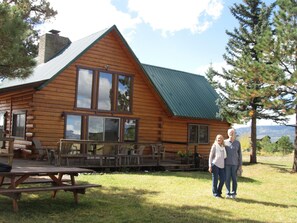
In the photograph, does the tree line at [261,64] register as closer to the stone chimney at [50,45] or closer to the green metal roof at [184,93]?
the green metal roof at [184,93]

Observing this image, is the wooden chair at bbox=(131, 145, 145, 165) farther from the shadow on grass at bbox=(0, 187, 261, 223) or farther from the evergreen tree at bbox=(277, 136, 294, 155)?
the evergreen tree at bbox=(277, 136, 294, 155)

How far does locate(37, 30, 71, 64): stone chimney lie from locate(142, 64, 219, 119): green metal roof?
17.3 feet

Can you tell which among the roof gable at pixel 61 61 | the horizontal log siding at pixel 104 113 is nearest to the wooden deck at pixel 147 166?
the horizontal log siding at pixel 104 113

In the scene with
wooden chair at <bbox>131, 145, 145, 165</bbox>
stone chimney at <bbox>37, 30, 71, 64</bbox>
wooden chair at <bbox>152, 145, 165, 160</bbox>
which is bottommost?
wooden chair at <bbox>131, 145, 145, 165</bbox>

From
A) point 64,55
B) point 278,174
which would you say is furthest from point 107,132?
point 278,174

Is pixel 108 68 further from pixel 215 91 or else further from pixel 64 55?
pixel 215 91

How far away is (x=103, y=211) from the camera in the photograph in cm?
807

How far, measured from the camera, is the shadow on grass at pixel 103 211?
732cm

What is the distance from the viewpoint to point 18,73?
1099cm

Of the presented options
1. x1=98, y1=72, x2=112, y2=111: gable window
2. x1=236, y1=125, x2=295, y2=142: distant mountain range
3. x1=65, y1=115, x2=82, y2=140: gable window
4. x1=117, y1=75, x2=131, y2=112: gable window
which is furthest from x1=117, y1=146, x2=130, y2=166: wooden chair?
x1=236, y1=125, x2=295, y2=142: distant mountain range

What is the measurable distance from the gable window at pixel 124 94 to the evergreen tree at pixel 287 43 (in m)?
7.46

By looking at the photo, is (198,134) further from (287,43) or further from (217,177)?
(217,177)

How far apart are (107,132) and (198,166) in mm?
4910

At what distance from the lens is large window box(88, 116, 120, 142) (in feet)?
62.3
